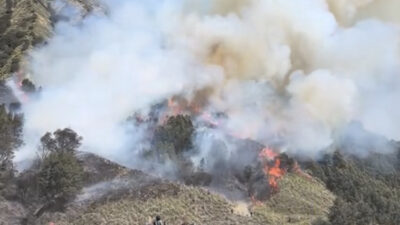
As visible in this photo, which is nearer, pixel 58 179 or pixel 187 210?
pixel 58 179

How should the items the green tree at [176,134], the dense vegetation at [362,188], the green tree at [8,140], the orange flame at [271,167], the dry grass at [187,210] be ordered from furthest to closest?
the dense vegetation at [362,188], the green tree at [176,134], the orange flame at [271,167], the green tree at [8,140], the dry grass at [187,210]

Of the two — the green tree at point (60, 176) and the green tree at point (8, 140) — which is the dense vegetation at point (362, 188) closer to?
the green tree at point (60, 176)

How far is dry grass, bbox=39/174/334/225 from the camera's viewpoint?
64875mm

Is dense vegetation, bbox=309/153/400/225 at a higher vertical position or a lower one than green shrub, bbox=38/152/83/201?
higher

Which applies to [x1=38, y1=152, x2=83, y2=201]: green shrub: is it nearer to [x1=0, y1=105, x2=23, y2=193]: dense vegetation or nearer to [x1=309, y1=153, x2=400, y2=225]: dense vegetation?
[x1=0, y1=105, x2=23, y2=193]: dense vegetation

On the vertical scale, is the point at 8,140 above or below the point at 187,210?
above

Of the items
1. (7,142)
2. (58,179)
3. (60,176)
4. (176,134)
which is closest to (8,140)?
(7,142)

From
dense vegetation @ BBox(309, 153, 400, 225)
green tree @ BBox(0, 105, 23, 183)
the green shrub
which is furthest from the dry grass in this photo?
green tree @ BBox(0, 105, 23, 183)

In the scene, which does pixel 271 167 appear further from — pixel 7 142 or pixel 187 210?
pixel 7 142

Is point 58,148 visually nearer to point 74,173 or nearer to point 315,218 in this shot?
point 74,173

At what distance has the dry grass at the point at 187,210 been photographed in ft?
213

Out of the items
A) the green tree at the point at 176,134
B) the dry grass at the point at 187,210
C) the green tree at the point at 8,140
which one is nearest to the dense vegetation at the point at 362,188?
the dry grass at the point at 187,210

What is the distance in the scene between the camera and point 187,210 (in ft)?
228

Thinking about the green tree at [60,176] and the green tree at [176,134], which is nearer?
the green tree at [60,176]
